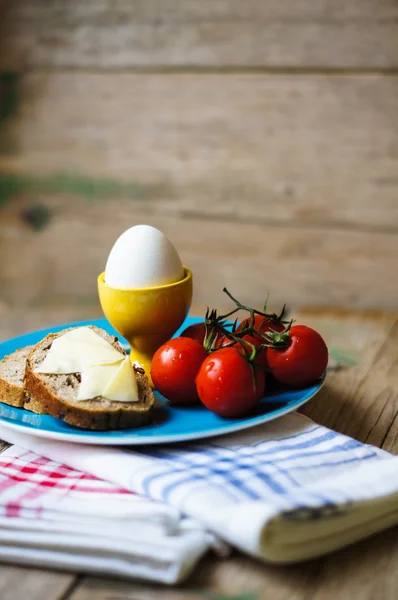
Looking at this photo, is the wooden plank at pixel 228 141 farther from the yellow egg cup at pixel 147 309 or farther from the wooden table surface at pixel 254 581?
the wooden table surface at pixel 254 581

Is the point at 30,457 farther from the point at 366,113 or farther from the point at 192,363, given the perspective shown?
the point at 366,113

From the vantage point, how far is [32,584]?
636 millimetres

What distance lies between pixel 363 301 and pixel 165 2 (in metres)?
0.99

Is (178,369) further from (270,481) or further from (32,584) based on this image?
(32,584)

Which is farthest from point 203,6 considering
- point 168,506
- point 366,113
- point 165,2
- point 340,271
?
point 168,506

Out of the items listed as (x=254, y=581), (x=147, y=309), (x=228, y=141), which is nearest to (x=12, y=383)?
(x=147, y=309)

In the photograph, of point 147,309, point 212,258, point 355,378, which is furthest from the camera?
→ point 212,258

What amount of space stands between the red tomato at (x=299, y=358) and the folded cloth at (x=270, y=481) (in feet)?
0.17

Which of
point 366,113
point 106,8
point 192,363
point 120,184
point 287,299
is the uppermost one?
point 106,8

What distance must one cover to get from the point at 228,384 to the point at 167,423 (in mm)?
90

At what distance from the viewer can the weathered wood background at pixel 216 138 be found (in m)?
1.84

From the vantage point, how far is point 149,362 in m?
1.05

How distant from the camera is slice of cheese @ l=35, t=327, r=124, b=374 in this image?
883mm

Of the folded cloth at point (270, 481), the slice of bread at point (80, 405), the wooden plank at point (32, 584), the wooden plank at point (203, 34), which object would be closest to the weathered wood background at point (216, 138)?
the wooden plank at point (203, 34)
